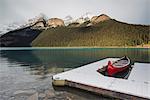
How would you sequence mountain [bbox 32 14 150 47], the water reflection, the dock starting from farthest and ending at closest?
mountain [bbox 32 14 150 47] < the water reflection < the dock

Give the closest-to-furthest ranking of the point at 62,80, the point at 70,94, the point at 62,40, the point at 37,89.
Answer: the point at 70,94, the point at 37,89, the point at 62,80, the point at 62,40

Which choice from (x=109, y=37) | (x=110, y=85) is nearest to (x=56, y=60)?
(x=110, y=85)

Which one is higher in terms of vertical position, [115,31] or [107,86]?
[115,31]

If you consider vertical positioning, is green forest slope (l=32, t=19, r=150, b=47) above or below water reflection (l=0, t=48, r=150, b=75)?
above

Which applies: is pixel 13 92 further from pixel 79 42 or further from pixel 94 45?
pixel 79 42

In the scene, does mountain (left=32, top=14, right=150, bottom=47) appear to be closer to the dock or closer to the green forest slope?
the green forest slope

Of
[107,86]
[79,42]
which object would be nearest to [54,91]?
[107,86]

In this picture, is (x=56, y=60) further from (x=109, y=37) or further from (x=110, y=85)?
(x=109, y=37)

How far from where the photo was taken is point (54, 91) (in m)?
13.2

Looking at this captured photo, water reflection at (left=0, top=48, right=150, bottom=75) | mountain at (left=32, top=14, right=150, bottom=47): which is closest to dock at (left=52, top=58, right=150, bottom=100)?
water reflection at (left=0, top=48, right=150, bottom=75)

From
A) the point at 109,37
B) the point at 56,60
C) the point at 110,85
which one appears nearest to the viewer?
the point at 110,85

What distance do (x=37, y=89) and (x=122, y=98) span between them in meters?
6.07

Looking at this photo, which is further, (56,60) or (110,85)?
(56,60)

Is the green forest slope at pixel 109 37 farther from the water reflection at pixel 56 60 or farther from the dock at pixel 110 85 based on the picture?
the dock at pixel 110 85
